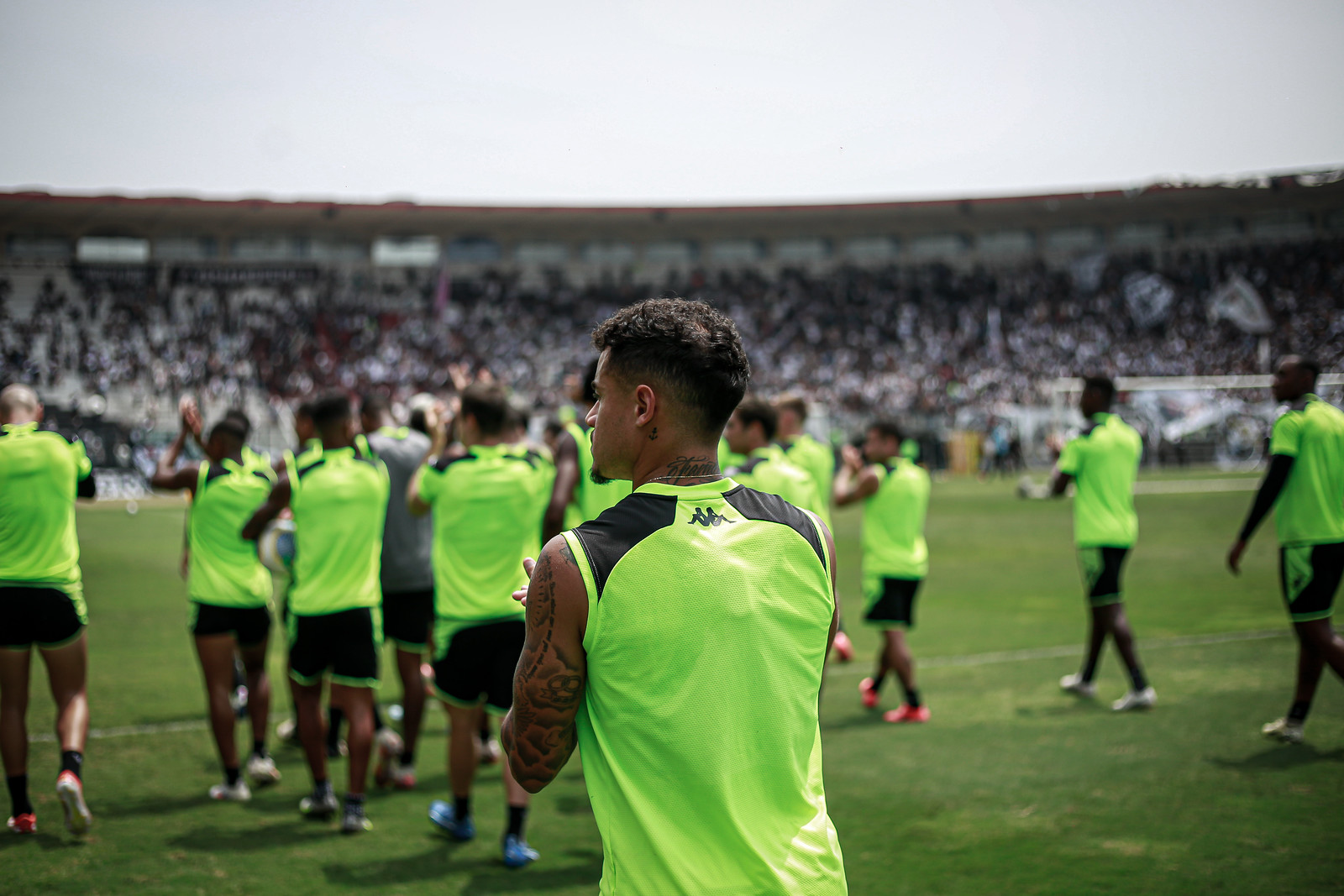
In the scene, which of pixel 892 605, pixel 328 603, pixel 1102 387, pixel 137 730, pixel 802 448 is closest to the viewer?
pixel 328 603

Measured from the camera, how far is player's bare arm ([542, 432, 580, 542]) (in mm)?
5672

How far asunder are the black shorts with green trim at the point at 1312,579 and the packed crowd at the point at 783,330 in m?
29.1

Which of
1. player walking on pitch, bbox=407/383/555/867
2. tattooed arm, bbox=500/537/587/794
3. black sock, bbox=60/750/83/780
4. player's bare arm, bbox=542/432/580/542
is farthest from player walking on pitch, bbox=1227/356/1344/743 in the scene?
black sock, bbox=60/750/83/780

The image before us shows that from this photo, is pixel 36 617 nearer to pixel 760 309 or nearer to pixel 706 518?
pixel 706 518

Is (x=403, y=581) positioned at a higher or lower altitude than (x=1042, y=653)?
higher

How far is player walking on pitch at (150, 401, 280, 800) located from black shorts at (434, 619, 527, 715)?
149 cm

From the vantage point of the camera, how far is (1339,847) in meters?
4.41

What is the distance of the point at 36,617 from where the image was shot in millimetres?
5039

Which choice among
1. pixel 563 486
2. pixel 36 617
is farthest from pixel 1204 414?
pixel 36 617

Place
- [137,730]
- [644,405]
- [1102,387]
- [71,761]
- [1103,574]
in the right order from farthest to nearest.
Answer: [1102,387], [1103,574], [137,730], [71,761], [644,405]

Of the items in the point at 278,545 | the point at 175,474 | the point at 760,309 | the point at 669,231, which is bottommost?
the point at 278,545

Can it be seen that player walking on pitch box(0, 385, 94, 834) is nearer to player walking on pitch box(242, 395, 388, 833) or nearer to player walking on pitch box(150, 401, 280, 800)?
player walking on pitch box(150, 401, 280, 800)

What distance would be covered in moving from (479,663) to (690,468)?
131 inches

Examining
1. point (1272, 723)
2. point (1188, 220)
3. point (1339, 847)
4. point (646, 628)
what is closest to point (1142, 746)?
point (1272, 723)
